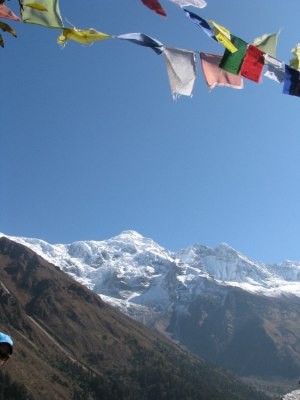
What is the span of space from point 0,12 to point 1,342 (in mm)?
5980

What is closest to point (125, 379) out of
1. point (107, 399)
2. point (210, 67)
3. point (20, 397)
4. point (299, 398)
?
point (107, 399)

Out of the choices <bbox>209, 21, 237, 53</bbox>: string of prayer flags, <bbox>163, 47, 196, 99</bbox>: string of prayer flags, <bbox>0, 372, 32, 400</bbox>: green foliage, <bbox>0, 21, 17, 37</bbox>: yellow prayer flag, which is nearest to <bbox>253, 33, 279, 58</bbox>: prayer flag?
<bbox>209, 21, 237, 53</bbox>: string of prayer flags

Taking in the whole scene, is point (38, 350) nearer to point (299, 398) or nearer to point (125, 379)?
point (125, 379)

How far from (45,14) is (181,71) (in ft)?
13.3

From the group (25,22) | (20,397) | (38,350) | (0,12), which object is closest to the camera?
(0,12)

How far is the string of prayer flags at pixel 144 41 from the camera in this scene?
10.7 m

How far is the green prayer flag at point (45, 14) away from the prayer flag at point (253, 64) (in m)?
5.07

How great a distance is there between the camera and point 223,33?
1133cm

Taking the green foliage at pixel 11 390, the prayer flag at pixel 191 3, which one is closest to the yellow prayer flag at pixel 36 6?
the prayer flag at pixel 191 3

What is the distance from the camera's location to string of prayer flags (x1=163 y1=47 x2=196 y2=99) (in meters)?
12.0

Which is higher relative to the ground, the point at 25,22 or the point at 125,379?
the point at 25,22

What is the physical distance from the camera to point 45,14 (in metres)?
9.40

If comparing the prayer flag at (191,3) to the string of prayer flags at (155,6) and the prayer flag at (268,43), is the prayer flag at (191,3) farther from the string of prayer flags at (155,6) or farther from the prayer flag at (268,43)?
the prayer flag at (268,43)

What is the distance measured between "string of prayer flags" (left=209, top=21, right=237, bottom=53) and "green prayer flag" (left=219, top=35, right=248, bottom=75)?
0.24 meters
